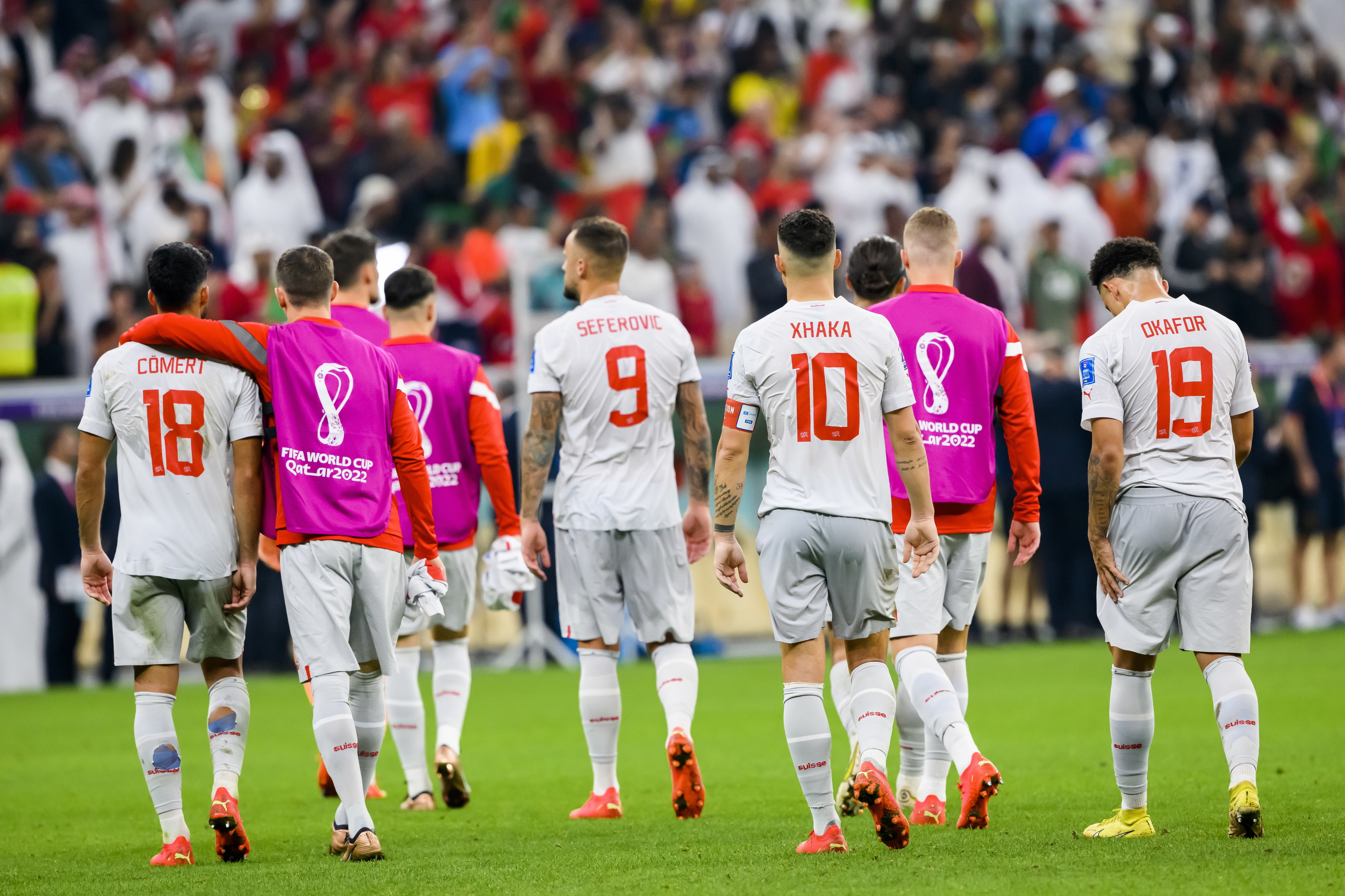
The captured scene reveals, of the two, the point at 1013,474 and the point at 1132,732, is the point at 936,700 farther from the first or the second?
the point at 1013,474

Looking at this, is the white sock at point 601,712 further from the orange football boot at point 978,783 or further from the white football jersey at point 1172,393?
the white football jersey at point 1172,393

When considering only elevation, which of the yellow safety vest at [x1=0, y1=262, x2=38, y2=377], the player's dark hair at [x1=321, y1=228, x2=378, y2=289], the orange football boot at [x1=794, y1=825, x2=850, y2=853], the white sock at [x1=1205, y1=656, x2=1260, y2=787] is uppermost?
the yellow safety vest at [x1=0, y1=262, x2=38, y2=377]

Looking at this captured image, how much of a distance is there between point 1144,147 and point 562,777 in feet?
51.8

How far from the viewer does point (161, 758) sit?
682cm

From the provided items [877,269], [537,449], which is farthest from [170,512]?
[877,269]

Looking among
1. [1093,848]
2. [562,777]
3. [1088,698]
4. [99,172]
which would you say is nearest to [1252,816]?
[1093,848]

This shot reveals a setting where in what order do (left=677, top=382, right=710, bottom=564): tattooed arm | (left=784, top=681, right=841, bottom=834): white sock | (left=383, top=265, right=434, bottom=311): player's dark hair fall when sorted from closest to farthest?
(left=784, top=681, right=841, bottom=834): white sock < (left=677, top=382, right=710, bottom=564): tattooed arm < (left=383, top=265, right=434, bottom=311): player's dark hair

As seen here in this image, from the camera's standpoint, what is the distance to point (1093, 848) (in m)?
6.40

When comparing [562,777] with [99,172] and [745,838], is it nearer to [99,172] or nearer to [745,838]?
[745,838]

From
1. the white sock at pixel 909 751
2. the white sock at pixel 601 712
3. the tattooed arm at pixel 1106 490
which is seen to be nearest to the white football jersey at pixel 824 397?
the tattooed arm at pixel 1106 490

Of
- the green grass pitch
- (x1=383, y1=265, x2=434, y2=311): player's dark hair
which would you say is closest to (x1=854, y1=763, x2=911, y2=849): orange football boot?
the green grass pitch

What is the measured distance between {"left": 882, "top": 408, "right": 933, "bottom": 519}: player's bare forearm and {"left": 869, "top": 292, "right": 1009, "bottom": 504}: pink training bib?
72cm

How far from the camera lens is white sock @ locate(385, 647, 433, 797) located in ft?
28.0

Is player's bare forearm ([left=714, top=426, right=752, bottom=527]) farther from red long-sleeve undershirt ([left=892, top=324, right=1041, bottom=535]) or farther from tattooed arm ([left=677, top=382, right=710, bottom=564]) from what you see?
tattooed arm ([left=677, top=382, right=710, bottom=564])
